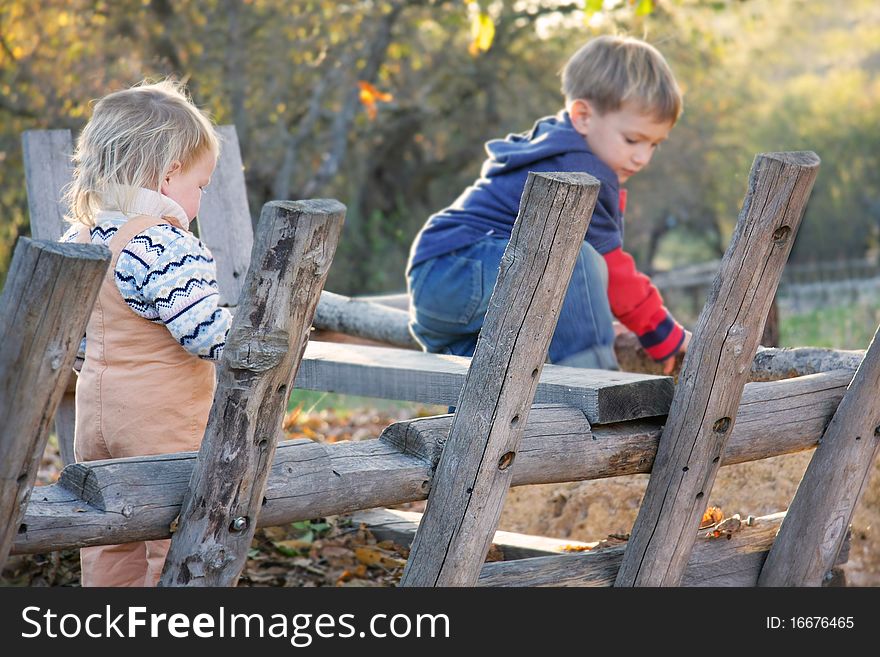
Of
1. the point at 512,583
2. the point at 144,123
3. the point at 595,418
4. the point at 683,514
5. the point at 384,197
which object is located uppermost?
the point at 144,123

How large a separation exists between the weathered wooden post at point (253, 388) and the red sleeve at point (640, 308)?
2085 millimetres

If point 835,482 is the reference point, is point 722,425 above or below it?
above

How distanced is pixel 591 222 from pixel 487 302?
49cm

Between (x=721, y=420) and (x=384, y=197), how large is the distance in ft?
48.7

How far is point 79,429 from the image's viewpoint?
2631 mm

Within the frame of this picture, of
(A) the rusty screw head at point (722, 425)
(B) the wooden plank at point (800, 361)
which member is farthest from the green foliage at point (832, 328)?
(A) the rusty screw head at point (722, 425)

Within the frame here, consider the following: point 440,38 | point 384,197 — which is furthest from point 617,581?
point 384,197

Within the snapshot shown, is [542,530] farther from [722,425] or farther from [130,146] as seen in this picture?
[130,146]

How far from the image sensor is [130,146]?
8.25 ft

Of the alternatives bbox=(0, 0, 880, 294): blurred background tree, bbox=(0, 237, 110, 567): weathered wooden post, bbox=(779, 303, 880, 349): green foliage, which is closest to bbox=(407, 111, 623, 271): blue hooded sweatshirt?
bbox=(0, 0, 880, 294): blurred background tree

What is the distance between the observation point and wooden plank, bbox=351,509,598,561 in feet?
11.3

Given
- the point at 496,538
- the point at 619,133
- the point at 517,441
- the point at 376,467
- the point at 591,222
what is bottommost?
the point at 496,538

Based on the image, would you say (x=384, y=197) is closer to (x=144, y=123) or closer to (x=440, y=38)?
(x=440, y=38)

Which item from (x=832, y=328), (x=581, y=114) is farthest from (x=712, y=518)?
(x=832, y=328)
